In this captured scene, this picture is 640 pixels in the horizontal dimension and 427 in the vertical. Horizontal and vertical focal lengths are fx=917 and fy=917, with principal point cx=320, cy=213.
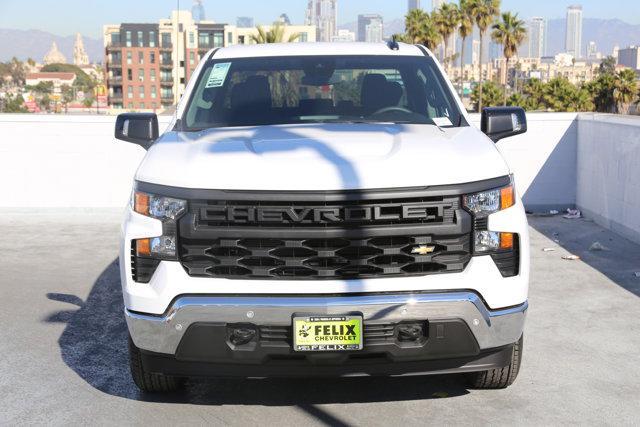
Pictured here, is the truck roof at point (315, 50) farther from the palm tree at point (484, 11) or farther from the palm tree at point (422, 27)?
the palm tree at point (484, 11)

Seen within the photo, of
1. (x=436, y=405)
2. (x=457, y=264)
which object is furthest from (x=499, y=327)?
(x=436, y=405)

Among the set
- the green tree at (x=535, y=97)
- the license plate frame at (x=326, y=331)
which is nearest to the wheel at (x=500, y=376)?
the license plate frame at (x=326, y=331)

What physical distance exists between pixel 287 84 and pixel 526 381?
2421 millimetres

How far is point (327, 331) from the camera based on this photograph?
4.18 metres

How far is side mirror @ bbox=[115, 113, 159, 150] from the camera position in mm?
5648

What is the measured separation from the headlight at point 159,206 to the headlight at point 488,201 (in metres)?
1.35

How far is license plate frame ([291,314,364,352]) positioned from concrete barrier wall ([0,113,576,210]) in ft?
29.2

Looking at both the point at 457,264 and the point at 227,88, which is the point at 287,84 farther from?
the point at 457,264

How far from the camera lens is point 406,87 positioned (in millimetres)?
5988

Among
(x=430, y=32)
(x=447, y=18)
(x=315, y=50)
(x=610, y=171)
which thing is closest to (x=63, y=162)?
(x=610, y=171)

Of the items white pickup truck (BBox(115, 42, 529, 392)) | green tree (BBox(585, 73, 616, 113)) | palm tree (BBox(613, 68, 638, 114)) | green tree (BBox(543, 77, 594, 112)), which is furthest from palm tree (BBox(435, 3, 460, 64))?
white pickup truck (BBox(115, 42, 529, 392))

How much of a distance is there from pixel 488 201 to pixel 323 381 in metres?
1.66

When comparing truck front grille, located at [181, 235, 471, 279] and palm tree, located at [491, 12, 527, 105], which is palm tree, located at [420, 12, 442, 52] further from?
truck front grille, located at [181, 235, 471, 279]

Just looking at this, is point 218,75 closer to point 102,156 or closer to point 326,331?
point 326,331
